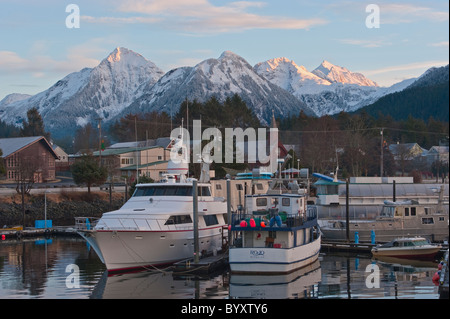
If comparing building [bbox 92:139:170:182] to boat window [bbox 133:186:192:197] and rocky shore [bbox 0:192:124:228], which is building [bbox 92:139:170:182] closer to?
rocky shore [bbox 0:192:124:228]

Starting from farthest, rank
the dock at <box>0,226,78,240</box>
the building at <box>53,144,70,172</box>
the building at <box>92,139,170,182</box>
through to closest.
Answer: the building at <box>53,144,70,172</box>, the building at <box>92,139,170,182</box>, the dock at <box>0,226,78,240</box>

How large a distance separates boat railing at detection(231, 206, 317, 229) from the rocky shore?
28.4 metres

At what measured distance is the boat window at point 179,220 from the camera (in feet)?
115

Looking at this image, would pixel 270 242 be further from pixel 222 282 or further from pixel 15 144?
pixel 15 144

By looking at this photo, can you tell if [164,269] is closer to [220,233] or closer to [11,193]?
[220,233]

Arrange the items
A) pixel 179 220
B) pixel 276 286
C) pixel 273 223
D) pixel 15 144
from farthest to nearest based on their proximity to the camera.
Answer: pixel 15 144, pixel 179 220, pixel 273 223, pixel 276 286

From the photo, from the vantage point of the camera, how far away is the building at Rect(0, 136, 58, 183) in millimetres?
79375

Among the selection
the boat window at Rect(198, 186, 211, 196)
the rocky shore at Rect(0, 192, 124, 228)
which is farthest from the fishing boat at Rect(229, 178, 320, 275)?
the rocky shore at Rect(0, 192, 124, 228)

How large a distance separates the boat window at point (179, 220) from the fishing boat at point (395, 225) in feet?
45.0

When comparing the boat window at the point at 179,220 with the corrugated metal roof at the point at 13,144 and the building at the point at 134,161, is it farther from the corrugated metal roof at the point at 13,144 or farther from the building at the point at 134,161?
A: the corrugated metal roof at the point at 13,144

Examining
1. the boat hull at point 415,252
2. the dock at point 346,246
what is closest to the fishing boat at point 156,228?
the dock at point 346,246

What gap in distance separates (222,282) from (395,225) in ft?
65.0

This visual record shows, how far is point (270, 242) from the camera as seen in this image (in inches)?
1254

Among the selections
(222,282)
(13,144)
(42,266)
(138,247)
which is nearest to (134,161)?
(13,144)
